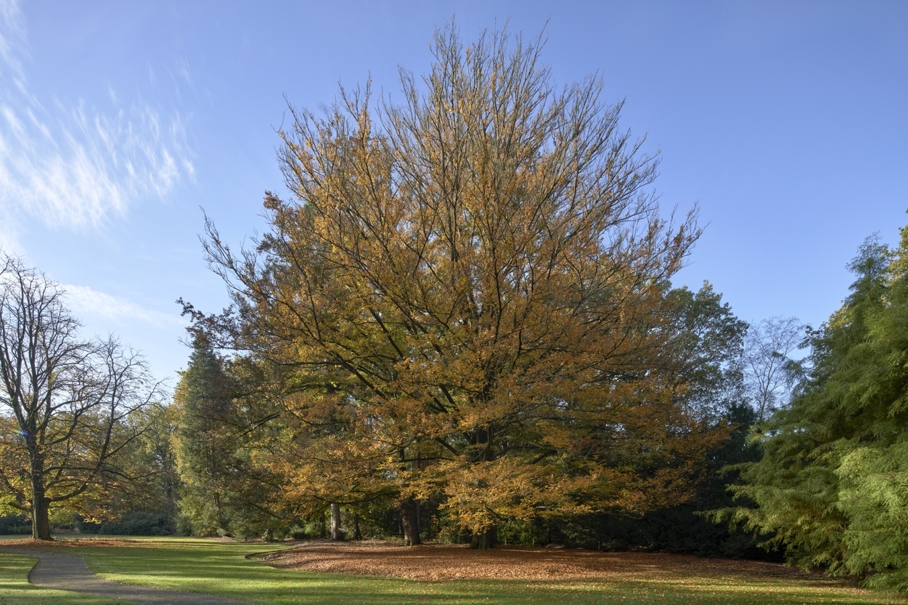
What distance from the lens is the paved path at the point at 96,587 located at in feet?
34.0

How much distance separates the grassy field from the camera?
33.8 feet

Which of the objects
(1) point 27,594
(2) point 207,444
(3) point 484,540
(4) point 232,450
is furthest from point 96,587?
(2) point 207,444

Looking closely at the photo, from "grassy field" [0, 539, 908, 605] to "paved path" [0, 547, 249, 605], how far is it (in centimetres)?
36

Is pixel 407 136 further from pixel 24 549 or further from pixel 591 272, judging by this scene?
pixel 24 549

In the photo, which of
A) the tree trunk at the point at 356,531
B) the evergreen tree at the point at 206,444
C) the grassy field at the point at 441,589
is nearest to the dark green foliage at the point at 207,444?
the evergreen tree at the point at 206,444

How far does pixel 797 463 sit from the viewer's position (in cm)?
1480

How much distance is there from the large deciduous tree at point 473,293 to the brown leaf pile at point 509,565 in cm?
159

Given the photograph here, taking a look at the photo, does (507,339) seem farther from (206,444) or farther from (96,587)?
(206,444)

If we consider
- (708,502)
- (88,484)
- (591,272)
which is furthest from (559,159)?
(88,484)

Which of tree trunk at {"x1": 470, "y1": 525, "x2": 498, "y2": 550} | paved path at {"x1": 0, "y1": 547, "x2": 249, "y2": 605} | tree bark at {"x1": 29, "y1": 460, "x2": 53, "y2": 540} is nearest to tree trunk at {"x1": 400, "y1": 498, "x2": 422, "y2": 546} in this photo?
tree trunk at {"x1": 470, "y1": 525, "x2": 498, "y2": 550}

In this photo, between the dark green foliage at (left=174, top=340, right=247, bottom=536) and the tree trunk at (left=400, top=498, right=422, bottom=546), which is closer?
the dark green foliage at (left=174, top=340, right=247, bottom=536)

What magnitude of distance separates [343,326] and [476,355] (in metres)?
3.82

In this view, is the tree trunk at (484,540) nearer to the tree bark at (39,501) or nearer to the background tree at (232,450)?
the background tree at (232,450)

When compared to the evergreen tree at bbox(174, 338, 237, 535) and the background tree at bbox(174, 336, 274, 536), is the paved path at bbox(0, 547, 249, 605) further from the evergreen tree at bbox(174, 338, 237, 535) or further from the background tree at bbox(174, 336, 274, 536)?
the evergreen tree at bbox(174, 338, 237, 535)
